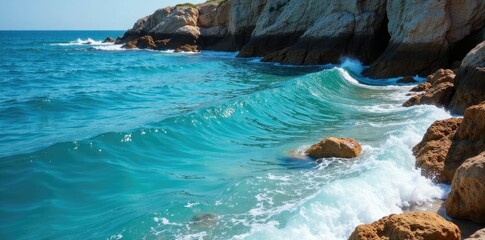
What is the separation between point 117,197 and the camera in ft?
29.1

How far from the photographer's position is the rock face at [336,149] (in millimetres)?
10711

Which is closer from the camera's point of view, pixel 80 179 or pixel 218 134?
pixel 80 179

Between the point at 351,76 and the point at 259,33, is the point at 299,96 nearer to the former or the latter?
the point at 351,76

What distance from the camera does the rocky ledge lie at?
80.7 ft

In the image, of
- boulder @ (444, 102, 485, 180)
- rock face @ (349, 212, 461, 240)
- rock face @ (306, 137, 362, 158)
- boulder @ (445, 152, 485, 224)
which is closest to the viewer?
rock face @ (349, 212, 461, 240)

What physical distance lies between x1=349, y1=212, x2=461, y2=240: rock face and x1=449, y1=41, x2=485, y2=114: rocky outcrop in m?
10.3

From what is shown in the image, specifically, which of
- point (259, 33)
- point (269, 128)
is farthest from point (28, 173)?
point (259, 33)

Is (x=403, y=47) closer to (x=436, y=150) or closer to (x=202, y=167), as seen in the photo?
(x=436, y=150)

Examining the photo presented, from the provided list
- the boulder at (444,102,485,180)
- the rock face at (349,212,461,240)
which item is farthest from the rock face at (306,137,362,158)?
the rock face at (349,212,461,240)

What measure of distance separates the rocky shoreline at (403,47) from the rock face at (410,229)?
0.04ft

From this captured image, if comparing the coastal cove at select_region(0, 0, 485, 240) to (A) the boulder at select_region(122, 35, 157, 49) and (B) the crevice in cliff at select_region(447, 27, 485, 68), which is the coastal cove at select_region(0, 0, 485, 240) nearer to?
(B) the crevice in cliff at select_region(447, 27, 485, 68)

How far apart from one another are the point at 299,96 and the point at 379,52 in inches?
565

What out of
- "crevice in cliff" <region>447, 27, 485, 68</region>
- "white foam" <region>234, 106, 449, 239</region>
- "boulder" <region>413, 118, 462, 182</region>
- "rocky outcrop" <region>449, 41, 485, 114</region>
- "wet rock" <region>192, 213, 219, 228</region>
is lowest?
"wet rock" <region>192, 213, 219, 228</region>

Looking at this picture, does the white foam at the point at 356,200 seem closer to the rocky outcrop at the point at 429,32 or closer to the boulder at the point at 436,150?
the boulder at the point at 436,150
